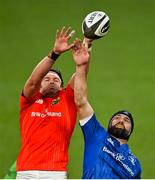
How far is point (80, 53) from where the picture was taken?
181 inches

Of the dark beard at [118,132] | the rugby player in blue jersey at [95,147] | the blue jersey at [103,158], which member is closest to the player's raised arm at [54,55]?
the rugby player in blue jersey at [95,147]

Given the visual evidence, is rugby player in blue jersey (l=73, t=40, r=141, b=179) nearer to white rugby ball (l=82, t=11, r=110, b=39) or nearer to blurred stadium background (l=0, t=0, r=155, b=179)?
white rugby ball (l=82, t=11, r=110, b=39)

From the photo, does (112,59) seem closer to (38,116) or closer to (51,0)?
(51,0)

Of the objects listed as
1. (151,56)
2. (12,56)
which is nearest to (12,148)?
(12,56)

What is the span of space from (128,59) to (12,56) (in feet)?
5.20

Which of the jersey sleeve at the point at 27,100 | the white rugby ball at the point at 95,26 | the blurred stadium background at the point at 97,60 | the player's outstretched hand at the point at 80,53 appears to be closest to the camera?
the player's outstretched hand at the point at 80,53

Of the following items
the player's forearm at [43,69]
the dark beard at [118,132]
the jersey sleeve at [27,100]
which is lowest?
the dark beard at [118,132]

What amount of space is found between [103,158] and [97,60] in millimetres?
2868

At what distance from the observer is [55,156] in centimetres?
463

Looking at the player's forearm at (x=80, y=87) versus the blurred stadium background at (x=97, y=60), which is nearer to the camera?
the player's forearm at (x=80, y=87)

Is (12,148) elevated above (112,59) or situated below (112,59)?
below

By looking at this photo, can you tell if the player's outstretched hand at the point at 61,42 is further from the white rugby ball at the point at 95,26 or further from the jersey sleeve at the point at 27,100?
the jersey sleeve at the point at 27,100

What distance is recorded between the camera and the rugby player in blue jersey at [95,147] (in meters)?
4.61

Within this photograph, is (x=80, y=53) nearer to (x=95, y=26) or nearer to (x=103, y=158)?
(x=95, y=26)
